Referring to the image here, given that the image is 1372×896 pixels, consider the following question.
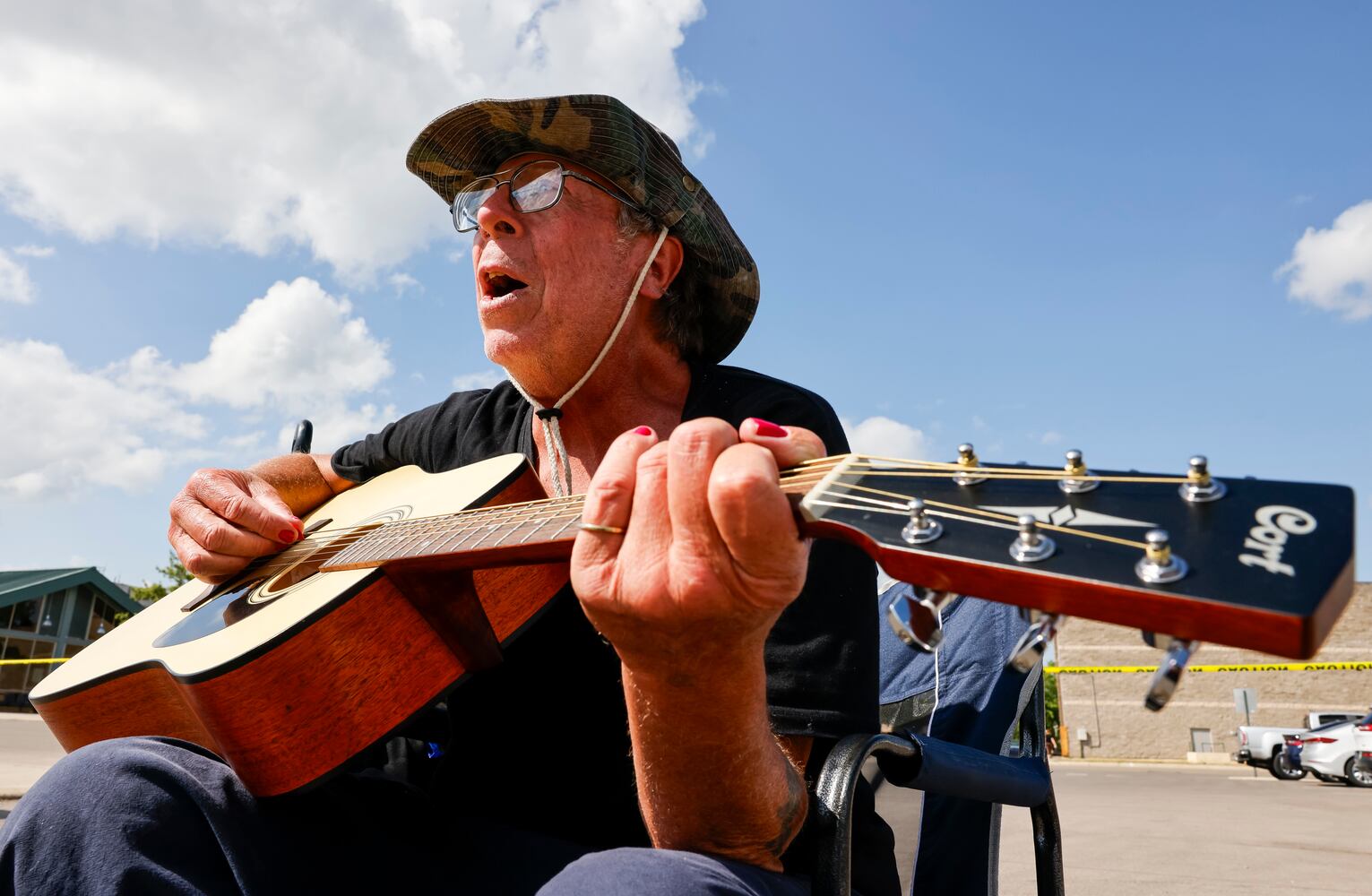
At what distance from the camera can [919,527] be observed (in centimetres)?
98

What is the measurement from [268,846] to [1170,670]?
1.38 m

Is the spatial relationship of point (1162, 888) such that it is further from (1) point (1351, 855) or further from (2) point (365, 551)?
(2) point (365, 551)

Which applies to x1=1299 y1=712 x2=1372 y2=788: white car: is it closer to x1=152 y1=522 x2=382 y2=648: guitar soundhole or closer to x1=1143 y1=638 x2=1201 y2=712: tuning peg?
x1=152 y1=522 x2=382 y2=648: guitar soundhole

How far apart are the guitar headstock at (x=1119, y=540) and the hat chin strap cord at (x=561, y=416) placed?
1151mm

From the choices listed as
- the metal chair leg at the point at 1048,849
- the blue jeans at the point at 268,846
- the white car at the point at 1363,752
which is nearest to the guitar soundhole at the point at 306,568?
the blue jeans at the point at 268,846

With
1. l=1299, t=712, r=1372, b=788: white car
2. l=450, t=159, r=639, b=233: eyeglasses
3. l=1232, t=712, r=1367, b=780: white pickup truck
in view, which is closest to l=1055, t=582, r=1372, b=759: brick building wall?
l=1232, t=712, r=1367, b=780: white pickup truck

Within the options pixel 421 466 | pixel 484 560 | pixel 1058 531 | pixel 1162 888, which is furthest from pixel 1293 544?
pixel 1162 888

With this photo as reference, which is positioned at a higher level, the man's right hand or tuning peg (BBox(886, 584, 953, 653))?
the man's right hand

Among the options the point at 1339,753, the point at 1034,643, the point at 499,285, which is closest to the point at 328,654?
the point at 499,285

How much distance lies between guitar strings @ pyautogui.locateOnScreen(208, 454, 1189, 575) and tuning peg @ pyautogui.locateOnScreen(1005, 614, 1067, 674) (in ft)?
0.29

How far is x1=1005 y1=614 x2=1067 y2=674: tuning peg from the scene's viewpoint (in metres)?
0.89

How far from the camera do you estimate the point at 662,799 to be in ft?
4.43

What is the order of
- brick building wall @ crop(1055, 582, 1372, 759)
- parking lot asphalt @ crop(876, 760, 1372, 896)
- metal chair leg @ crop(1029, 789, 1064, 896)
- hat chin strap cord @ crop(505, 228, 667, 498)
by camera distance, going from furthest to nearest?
1. brick building wall @ crop(1055, 582, 1372, 759)
2. parking lot asphalt @ crop(876, 760, 1372, 896)
3. hat chin strap cord @ crop(505, 228, 667, 498)
4. metal chair leg @ crop(1029, 789, 1064, 896)

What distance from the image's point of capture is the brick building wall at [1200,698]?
1494 inches
